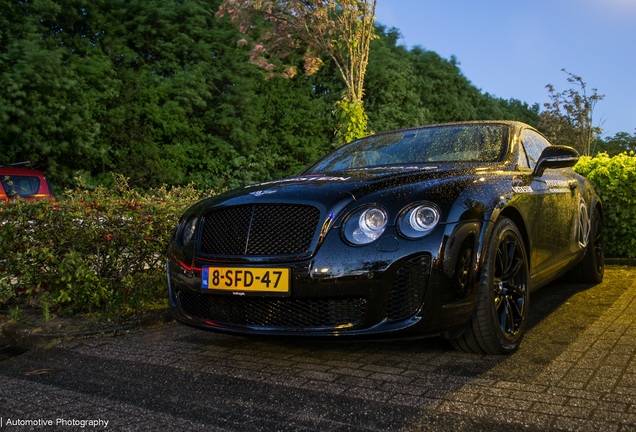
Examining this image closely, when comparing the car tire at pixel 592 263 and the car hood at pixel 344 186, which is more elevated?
the car hood at pixel 344 186

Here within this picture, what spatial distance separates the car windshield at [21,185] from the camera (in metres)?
11.7

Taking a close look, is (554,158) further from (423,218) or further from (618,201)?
(618,201)

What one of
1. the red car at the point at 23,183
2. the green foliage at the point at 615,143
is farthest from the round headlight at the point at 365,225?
the green foliage at the point at 615,143

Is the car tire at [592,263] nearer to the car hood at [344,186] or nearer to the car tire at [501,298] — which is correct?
the car tire at [501,298]

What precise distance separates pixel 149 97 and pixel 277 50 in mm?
4340

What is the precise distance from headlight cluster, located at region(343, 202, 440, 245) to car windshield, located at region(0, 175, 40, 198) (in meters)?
10.3

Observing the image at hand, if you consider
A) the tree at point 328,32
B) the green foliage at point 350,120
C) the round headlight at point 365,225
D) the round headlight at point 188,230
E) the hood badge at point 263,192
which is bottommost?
the round headlight at point 188,230

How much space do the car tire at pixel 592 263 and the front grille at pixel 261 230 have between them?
11.6 feet

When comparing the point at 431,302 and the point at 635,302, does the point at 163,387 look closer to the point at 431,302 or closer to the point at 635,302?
the point at 431,302

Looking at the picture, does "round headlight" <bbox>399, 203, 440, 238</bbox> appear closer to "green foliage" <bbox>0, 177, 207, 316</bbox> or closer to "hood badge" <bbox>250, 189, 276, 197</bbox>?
"hood badge" <bbox>250, 189, 276, 197</bbox>

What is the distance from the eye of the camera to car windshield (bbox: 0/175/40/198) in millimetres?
11688

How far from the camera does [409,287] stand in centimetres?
301

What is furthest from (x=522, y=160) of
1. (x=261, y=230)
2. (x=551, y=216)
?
(x=261, y=230)

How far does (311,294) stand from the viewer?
3072 millimetres
